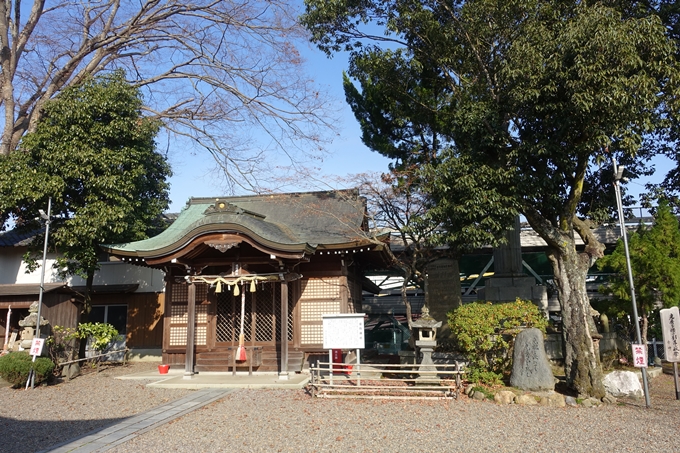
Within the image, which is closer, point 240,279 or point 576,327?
point 576,327

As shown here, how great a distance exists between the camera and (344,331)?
10547 mm

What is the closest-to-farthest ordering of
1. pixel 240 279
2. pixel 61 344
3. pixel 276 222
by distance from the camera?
pixel 240 279 → pixel 61 344 → pixel 276 222

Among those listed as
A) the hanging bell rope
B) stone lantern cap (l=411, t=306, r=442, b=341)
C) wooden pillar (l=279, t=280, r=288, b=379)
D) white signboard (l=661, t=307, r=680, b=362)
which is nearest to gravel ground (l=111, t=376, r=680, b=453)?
white signboard (l=661, t=307, r=680, b=362)

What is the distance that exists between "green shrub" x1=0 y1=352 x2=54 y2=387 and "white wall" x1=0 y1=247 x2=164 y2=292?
632 cm

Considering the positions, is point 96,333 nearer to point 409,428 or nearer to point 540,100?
point 409,428

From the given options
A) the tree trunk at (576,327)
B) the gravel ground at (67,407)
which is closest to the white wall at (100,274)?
the gravel ground at (67,407)

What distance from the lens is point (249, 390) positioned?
1086cm

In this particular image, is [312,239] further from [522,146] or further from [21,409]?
[21,409]

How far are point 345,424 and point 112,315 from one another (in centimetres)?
1363

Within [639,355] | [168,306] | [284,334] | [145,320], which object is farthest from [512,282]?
[145,320]

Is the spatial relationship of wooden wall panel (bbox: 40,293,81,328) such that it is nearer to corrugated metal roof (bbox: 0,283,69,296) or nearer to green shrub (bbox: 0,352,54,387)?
corrugated metal roof (bbox: 0,283,69,296)

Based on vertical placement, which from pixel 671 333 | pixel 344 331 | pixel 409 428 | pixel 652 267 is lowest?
pixel 409 428

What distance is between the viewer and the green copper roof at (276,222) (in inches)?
469

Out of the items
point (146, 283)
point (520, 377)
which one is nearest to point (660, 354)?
point (520, 377)
